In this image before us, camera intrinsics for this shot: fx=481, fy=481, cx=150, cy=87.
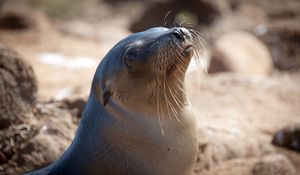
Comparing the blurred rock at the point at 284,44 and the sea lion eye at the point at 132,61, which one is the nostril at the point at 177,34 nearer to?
the sea lion eye at the point at 132,61

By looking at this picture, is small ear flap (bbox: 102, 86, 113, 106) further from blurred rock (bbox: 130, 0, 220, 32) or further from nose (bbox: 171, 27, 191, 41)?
blurred rock (bbox: 130, 0, 220, 32)

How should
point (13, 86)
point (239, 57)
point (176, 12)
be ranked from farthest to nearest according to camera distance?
1. point (176, 12)
2. point (239, 57)
3. point (13, 86)

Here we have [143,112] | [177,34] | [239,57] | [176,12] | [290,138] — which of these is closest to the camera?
[177,34]

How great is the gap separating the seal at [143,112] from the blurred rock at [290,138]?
7.60 feet

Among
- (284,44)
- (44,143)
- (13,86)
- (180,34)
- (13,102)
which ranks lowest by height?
(284,44)

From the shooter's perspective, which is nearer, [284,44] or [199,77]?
[199,77]

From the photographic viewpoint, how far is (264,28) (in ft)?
37.5

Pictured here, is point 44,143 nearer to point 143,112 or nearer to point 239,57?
point 143,112

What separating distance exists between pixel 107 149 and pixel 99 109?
26cm

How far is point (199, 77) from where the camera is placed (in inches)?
141

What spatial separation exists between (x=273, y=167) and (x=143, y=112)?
169cm

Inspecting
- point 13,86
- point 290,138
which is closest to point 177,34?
point 13,86

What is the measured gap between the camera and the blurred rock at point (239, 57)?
8.71 m

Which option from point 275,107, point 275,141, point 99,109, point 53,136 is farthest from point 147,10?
point 99,109
